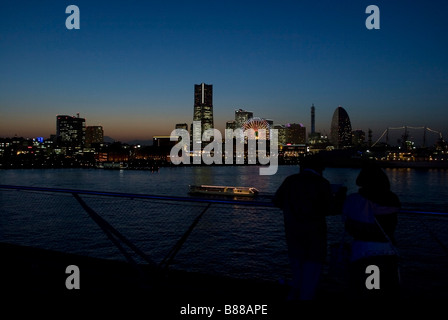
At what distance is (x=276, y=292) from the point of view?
13.1ft

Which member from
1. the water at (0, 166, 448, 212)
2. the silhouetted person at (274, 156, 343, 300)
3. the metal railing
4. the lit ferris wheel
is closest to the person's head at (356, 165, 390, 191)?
the silhouetted person at (274, 156, 343, 300)

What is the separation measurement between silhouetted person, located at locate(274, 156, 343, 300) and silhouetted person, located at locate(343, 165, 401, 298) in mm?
320

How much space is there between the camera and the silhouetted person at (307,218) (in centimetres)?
319

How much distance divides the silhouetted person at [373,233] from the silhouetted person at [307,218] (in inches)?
12.6

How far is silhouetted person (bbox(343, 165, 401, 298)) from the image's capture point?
277 cm

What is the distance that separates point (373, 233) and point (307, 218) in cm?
59

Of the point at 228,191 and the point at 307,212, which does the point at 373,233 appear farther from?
the point at 228,191

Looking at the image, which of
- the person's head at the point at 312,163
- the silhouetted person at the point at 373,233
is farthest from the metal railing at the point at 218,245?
the silhouetted person at the point at 373,233

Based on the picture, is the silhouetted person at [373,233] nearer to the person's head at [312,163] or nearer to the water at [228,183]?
the person's head at [312,163]

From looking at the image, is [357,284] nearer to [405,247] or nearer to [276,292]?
[276,292]

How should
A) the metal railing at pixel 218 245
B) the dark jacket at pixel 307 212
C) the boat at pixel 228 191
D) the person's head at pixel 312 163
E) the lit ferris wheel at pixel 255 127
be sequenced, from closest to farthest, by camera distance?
1. the dark jacket at pixel 307 212
2. the person's head at pixel 312 163
3. the metal railing at pixel 218 245
4. the boat at pixel 228 191
5. the lit ferris wheel at pixel 255 127

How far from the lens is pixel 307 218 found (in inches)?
127

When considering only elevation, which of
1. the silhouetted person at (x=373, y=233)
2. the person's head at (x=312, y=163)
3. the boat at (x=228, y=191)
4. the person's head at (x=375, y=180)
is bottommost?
the boat at (x=228, y=191)

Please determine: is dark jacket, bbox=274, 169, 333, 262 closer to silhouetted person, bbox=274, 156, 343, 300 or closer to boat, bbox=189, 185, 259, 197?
silhouetted person, bbox=274, 156, 343, 300
